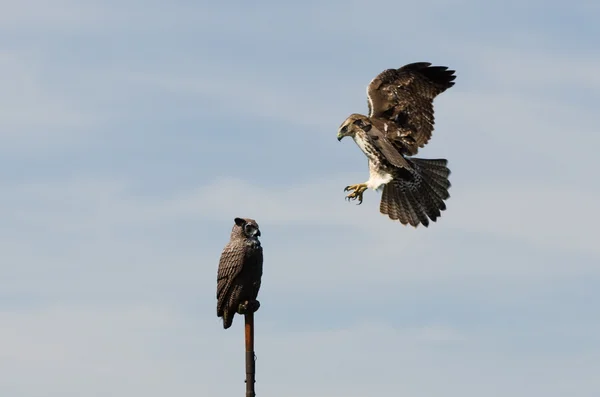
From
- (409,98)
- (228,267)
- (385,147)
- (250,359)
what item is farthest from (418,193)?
(250,359)

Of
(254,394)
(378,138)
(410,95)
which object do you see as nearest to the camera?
(254,394)

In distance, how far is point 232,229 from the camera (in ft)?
52.1

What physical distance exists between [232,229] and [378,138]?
247 inches

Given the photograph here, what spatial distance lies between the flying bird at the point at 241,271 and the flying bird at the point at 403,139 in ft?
17.9

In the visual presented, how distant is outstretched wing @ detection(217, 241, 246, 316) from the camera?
617 inches

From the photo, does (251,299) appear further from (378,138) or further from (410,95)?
(410,95)

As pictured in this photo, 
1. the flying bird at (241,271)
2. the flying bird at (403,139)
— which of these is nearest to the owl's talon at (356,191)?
the flying bird at (403,139)

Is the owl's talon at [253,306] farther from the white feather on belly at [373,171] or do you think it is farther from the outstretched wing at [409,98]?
the outstretched wing at [409,98]

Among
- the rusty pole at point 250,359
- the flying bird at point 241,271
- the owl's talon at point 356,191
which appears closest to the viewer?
the rusty pole at point 250,359

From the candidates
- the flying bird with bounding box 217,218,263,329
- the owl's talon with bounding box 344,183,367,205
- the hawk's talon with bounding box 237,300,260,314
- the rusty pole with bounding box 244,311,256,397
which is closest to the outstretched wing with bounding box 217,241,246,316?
the flying bird with bounding box 217,218,263,329

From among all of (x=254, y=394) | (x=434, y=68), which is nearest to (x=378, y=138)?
(x=434, y=68)

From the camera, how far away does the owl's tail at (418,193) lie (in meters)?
22.0

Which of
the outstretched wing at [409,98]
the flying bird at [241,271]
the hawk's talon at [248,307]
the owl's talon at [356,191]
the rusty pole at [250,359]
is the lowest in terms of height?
the rusty pole at [250,359]

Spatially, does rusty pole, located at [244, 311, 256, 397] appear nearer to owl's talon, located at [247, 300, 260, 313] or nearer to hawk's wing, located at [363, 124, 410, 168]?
owl's talon, located at [247, 300, 260, 313]
